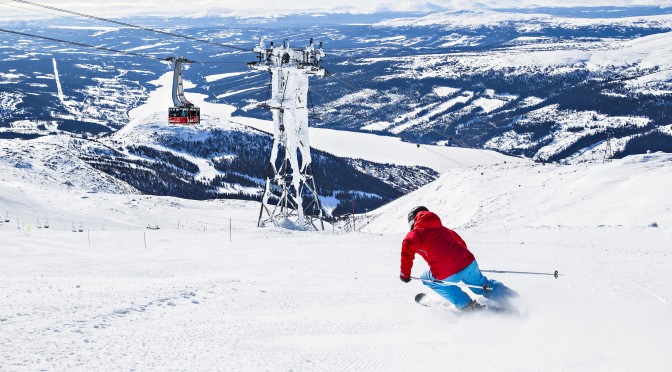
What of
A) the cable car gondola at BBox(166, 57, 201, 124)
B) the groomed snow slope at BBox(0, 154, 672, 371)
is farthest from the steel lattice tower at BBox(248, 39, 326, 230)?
the groomed snow slope at BBox(0, 154, 672, 371)

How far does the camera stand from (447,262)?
1016 centimetres

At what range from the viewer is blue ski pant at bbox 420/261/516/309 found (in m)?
10.0

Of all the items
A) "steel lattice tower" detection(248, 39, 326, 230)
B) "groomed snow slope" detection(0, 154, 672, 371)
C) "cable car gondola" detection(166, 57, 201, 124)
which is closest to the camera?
"groomed snow slope" detection(0, 154, 672, 371)

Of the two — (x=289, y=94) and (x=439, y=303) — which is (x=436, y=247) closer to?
(x=439, y=303)

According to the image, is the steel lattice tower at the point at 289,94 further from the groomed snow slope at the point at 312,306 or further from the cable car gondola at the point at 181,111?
the groomed snow slope at the point at 312,306

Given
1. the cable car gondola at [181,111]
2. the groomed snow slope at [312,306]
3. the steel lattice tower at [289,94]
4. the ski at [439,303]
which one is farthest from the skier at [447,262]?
the steel lattice tower at [289,94]

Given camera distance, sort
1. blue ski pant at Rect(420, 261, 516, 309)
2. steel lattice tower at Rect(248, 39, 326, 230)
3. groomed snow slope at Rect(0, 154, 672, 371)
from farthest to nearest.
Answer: steel lattice tower at Rect(248, 39, 326, 230), blue ski pant at Rect(420, 261, 516, 309), groomed snow slope at Rect(0, 154, 672, 371)

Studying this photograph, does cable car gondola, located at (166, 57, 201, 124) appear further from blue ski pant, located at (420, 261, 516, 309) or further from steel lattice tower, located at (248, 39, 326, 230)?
blue ski pant, located at (420, 261, 516, 309)

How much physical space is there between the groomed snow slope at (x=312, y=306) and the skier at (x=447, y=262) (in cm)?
39

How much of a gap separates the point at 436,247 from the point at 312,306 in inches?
108

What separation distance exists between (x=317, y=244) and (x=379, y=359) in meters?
15.5

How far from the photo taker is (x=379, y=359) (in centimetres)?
775

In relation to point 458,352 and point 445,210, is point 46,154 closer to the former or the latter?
point 445,210

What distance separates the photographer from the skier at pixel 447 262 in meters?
10.1
